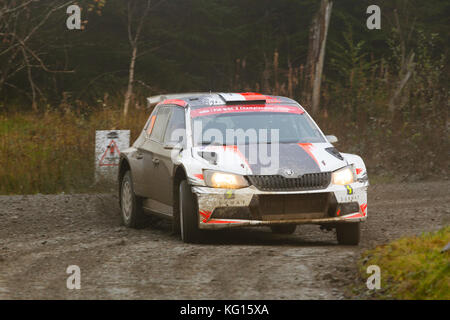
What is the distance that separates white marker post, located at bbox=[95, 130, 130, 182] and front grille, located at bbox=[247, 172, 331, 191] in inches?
353

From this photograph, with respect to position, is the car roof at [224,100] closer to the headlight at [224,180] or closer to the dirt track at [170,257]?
the dirt track at [170,257]

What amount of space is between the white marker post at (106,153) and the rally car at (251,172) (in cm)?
685

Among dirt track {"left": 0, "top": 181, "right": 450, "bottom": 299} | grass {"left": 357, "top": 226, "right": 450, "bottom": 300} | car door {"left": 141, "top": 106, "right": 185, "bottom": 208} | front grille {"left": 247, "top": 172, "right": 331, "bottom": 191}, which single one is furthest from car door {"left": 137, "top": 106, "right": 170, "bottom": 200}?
grass {"left": 357, "top": 226, "right": 450, "bottom": 300}

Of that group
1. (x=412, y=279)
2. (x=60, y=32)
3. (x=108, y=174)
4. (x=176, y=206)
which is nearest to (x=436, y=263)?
(x=412, y=279)

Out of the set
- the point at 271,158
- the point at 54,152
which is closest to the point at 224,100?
the point at 271,158

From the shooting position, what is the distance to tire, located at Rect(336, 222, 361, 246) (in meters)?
9.70

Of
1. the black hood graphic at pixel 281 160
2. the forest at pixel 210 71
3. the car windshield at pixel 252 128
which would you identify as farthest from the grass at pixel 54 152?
the black hood graphic at pixel 281 160

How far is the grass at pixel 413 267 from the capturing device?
6.11 metres

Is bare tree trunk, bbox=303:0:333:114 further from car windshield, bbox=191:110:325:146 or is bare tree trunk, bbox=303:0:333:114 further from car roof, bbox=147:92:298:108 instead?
car windshield, bbox=191:110:325:146

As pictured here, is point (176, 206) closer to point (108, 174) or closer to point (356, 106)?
point (108, 174)

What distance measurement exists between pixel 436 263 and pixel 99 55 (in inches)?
1226

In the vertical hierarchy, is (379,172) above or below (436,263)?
below

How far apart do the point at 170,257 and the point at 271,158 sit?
167 cm
